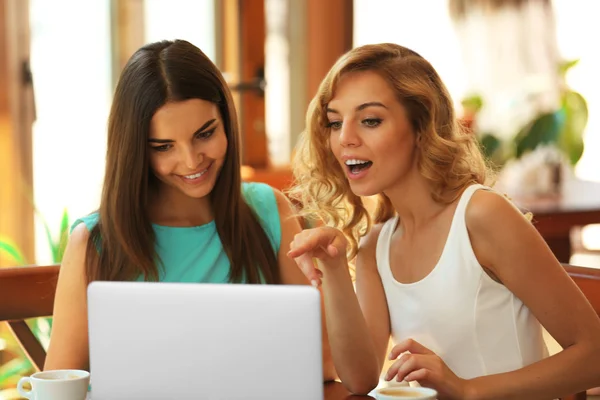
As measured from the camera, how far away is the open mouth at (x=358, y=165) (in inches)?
66.2

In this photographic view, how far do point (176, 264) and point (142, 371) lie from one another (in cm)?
69

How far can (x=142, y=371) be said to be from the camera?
127cm

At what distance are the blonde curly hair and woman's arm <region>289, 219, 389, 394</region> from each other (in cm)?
15

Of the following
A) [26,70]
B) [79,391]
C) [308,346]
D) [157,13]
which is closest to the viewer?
[308,346]

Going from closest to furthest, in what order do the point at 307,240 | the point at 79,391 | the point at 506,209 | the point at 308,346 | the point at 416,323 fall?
the point at 308,346 → the point at 79,391 → the point at 307,240 → the point at 506,209 → the point at 416,323

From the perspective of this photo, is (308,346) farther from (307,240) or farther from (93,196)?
(93,196)

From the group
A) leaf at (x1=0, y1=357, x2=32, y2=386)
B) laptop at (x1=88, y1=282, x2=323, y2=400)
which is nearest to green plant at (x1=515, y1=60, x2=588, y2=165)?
leaf at (x1=0, y1=357, x2=32, y2=386)

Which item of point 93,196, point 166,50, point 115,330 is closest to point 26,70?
point 93,196

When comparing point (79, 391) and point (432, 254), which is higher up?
point (432, 254)

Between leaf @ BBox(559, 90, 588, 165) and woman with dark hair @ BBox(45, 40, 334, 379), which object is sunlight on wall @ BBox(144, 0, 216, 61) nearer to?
leaf @ BBox(559, 90, 588, 165)

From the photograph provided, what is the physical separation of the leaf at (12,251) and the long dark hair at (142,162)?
1625 millimetres

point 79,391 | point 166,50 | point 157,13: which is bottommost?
point 79,391

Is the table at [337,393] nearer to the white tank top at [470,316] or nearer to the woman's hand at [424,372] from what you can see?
the woman's hand at [424,372]

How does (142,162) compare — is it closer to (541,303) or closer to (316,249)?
(316,249)
